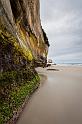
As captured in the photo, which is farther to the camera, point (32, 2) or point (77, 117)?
point (32, 2)

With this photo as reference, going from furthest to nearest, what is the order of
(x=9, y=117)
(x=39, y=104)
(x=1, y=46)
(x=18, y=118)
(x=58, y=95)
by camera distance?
(x=58, y=95)
(x=39, y=104)
(x=1, y=46)
(x=18, y=118)
(x=9, y=117)

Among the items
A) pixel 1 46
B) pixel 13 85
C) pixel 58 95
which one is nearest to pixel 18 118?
pixel 13 85

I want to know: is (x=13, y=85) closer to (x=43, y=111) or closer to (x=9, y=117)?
(x=43, y=111)

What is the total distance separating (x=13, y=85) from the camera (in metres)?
7.94

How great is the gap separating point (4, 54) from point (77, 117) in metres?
3.71

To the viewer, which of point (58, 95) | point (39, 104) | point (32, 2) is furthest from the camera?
point (32, 2)

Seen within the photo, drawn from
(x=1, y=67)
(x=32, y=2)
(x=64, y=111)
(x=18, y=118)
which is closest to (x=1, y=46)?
(x=1, y=67)

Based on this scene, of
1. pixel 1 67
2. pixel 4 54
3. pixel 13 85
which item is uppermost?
pixel 4 54

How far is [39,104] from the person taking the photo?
866 cm

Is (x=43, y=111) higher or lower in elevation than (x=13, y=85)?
lower

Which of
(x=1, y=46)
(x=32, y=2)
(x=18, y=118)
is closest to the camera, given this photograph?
(x=18, y=118)

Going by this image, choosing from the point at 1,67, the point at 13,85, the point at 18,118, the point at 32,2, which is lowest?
the point at 18,118

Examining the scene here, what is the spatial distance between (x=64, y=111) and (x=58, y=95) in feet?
9.44

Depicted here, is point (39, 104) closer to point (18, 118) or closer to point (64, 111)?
point (64, 111)
